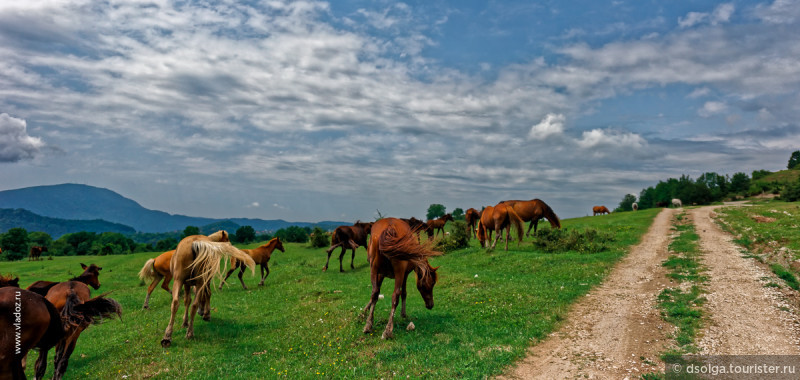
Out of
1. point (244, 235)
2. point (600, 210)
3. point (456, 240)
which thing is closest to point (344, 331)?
point (456, 240)

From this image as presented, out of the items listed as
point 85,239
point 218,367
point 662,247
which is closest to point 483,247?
point 662,247

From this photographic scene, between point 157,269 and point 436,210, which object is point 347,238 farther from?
point 436,210

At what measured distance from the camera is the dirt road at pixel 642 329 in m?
7.66

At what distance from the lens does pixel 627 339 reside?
9.08 m

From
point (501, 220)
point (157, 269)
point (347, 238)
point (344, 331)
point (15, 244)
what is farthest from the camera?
point (15, 244)

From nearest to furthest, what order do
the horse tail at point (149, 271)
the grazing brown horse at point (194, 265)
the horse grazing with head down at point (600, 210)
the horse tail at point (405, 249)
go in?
the horse tail at point (405, 249) → the grazing brown horse at point (194, 265) → the horse tail at point (149, 271) → the horse grazing with head down at point (600, 210)

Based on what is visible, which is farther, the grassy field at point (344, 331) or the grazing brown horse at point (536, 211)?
the grazing brown horse at point (536, 211)

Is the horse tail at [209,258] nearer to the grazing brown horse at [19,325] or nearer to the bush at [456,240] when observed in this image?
the grazing brown horse at [19,325]

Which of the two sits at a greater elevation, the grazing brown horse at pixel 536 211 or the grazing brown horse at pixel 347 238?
the grazing brown horse at pixel 536 211

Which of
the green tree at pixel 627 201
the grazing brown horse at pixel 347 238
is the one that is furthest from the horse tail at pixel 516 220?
the green tree at pixel 627 201

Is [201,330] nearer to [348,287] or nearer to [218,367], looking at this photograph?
[218,367]

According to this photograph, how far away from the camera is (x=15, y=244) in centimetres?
5584

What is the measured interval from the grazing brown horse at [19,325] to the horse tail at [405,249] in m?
6.37

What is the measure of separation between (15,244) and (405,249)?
248 feet
